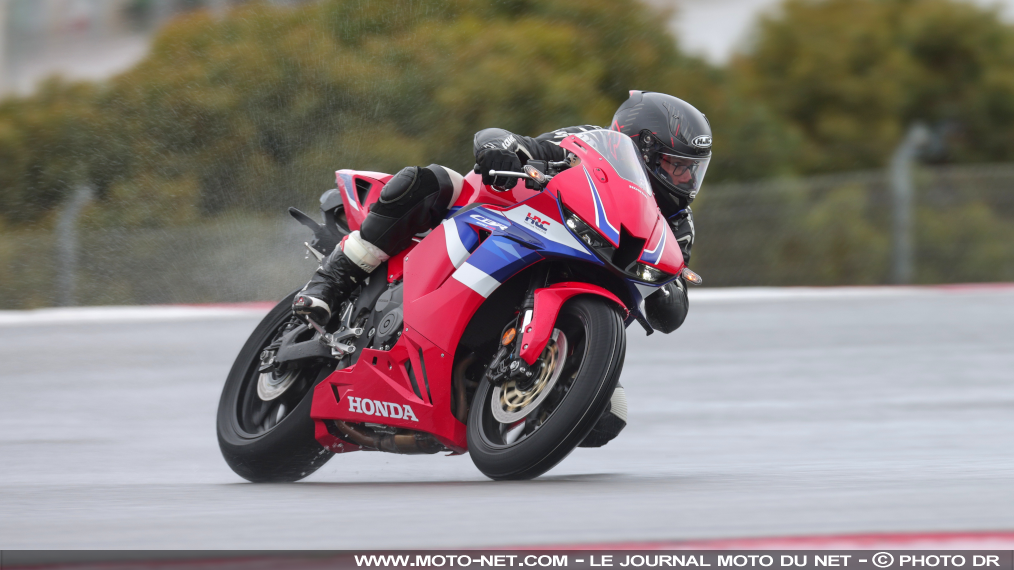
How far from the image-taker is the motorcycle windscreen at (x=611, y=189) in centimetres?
404

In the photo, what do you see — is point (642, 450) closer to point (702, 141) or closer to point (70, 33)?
point (702, 141)

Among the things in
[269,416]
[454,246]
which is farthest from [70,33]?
[454,246]

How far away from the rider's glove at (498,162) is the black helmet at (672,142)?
477 mm

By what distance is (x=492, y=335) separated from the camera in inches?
167

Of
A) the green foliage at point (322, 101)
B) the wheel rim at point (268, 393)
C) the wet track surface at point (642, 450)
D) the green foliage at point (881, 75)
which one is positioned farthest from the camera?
the green foliage at point (881, 75)

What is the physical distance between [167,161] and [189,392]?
216 inches

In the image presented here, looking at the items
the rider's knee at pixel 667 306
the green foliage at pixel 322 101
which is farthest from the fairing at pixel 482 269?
the green foliage at pixel 322 101

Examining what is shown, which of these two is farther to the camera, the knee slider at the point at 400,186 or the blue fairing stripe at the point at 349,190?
the blue fairing stripe at the point at 349,190

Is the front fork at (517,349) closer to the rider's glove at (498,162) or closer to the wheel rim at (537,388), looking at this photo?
the wheel rim at (537,388)

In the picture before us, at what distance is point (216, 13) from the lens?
15.8 meters

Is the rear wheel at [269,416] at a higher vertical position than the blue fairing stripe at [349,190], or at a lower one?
lower

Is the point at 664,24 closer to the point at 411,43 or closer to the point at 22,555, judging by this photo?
the point at 411,43

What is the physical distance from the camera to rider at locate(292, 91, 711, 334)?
4.31 metres

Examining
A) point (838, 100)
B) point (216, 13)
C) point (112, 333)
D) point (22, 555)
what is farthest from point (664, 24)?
point (22, 555)
